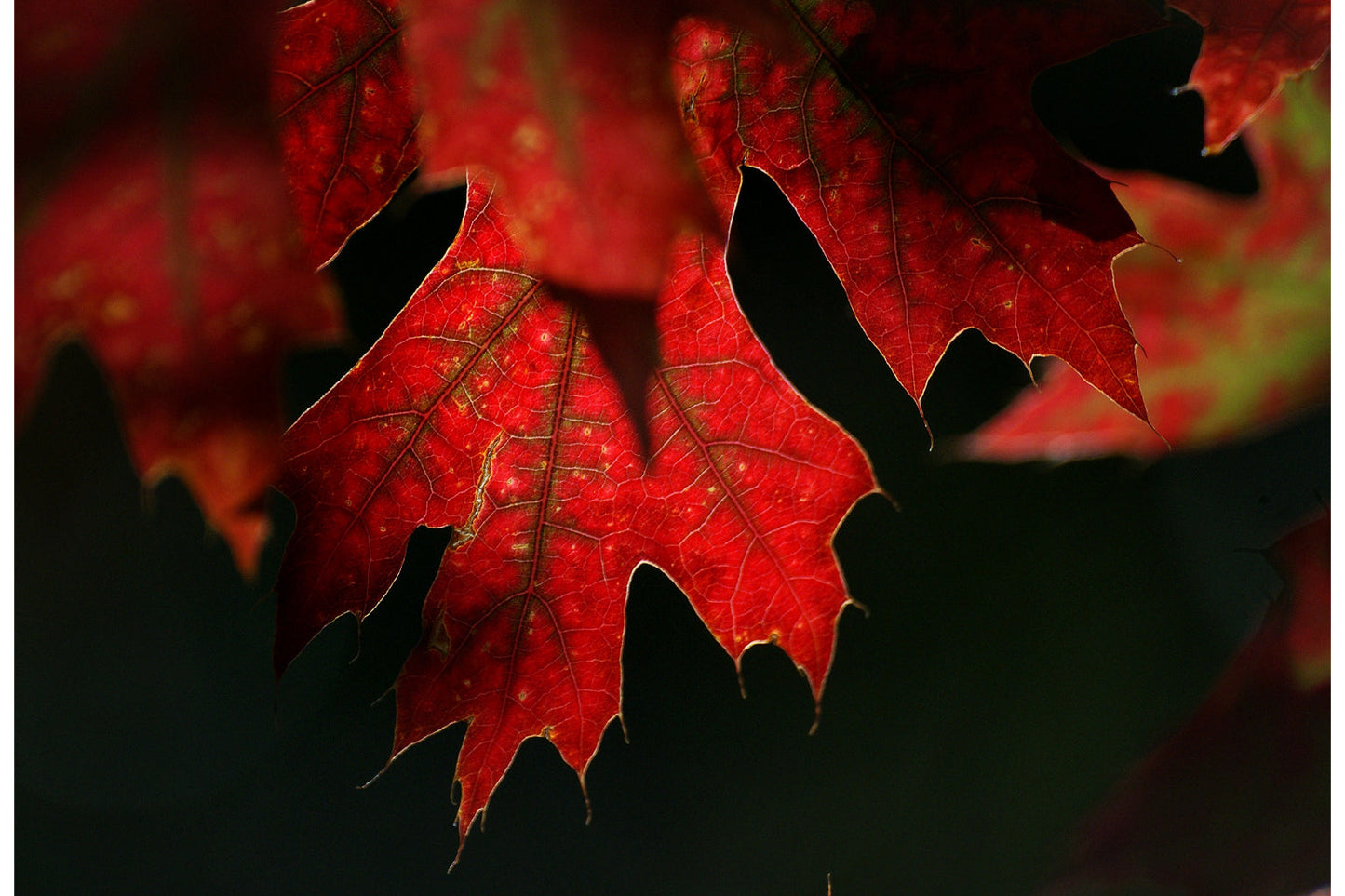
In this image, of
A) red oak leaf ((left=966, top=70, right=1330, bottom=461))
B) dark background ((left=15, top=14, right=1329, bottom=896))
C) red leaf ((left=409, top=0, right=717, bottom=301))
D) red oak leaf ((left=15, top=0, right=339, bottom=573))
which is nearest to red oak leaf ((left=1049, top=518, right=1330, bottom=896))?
dark background ((left=15, top=14, right=1329, bottom=896))

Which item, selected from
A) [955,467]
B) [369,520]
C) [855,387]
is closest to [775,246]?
[855,387]

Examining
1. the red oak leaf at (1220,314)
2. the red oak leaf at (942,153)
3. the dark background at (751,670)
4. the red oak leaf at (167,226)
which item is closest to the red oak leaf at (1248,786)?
the dark background at (751,670)

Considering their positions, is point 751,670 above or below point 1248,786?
above

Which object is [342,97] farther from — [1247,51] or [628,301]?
[1247,51]

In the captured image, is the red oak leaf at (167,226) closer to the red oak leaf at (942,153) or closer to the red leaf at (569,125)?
the red leaf at (569,125)

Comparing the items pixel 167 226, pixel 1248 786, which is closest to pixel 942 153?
pixel 167 226

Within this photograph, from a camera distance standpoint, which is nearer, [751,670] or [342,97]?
[342,97]

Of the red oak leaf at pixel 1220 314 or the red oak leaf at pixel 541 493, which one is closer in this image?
the red oak leaf at pixel 541 493
